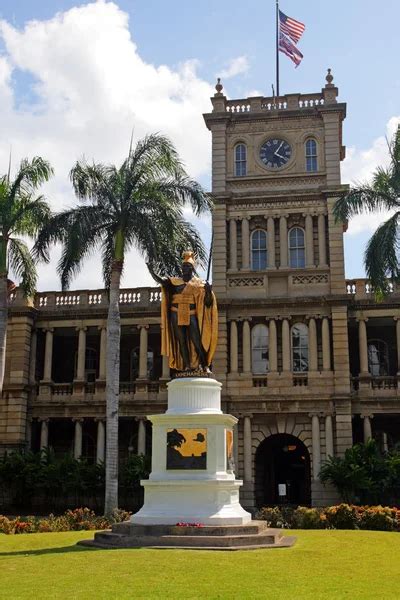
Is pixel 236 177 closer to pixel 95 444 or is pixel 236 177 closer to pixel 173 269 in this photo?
pixel 173 269

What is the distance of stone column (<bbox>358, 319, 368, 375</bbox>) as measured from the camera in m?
32.7

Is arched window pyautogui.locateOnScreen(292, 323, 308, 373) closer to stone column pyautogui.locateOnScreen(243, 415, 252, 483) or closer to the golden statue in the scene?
stone column pyautogui.locateOnScreen(243, 415, 252, 483)

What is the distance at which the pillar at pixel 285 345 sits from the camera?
32.5 m

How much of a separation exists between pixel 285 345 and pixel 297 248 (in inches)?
176

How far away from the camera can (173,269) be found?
25.1 meters

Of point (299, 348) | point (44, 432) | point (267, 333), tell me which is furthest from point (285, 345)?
point (44, 432)

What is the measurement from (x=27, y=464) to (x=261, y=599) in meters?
24.2

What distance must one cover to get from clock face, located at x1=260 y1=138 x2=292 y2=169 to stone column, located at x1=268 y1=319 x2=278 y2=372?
7308 millimetres

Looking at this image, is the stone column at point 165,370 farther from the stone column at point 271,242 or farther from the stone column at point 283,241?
the stone column at point 283,241

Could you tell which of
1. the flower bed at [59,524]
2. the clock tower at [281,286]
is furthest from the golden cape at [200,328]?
the clock tower at [281,286]

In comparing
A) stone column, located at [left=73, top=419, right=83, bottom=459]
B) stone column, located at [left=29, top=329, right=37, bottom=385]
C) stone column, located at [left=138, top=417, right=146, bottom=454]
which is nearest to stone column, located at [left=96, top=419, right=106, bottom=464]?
stone column, located at [left=73, top=419, right=83, bottom=459]

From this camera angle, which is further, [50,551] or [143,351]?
[143,351]

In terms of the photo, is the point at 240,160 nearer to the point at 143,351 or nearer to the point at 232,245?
the point at 232,245

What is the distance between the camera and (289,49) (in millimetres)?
34219
